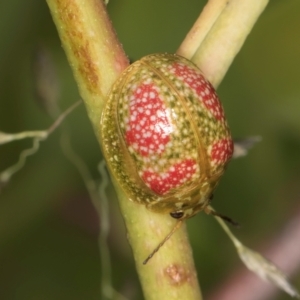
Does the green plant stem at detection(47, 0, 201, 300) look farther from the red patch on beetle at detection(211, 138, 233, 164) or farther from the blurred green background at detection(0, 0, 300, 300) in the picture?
the blurred green background at detection(0, 0, 300, 300)

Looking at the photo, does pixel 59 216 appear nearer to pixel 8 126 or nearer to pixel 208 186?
pixel 8 126

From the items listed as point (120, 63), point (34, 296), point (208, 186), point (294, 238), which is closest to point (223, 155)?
point (208, 186)

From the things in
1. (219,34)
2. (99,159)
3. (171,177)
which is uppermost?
(219,34)

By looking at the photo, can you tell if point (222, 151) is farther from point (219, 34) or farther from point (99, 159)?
point (99, 159)

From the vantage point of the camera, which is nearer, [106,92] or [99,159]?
[106,92]

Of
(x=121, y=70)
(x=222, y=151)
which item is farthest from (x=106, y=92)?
(x=222, y=151)

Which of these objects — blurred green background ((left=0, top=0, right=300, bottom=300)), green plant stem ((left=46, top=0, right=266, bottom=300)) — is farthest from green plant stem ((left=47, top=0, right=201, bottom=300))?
blurred green background ((left=0, top=0, right=300, bottom=300))

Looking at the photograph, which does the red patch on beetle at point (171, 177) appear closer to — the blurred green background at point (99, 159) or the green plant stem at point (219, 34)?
the green plant stem at point (219, 34)
